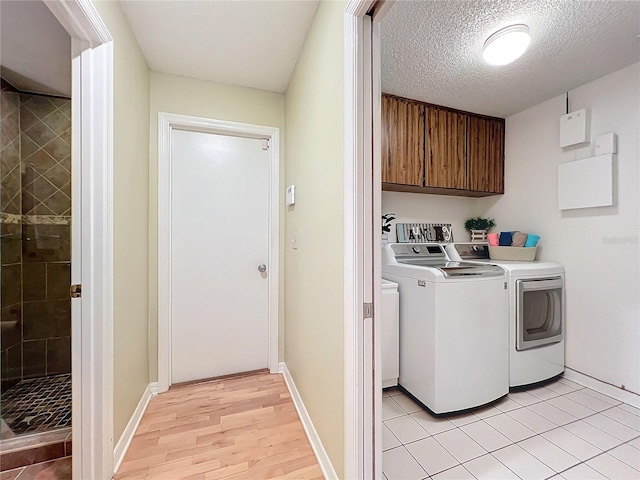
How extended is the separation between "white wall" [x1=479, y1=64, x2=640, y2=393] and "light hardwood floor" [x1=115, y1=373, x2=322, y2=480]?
91.6 inches

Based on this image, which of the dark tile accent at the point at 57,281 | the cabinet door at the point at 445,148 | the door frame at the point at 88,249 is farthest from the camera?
the cabinet door at the point at 445,148

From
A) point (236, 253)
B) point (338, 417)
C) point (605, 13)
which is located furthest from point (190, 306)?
point (605, 13)

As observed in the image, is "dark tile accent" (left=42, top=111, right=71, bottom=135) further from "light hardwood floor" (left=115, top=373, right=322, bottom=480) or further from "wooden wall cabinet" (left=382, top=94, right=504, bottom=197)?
"wooden wall cabinet" (left=382, top=94, right=504, bottom=197)

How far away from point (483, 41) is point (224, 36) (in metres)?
1.59

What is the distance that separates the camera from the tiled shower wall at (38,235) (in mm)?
1877

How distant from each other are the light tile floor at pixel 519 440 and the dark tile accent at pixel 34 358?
247cm

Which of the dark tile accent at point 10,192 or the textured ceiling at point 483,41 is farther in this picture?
the dark tile accent at point 10,192

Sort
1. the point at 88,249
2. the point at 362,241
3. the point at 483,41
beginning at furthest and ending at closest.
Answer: the point at 483,41 → the point at 88,249 → the point at 362,241

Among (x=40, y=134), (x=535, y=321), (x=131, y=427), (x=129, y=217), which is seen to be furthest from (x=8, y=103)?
(x=535, y=321)

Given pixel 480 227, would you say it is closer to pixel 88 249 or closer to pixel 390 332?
pixel 390 332

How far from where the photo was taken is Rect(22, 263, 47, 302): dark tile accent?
1.95 metres

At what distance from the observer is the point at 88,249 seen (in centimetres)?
117

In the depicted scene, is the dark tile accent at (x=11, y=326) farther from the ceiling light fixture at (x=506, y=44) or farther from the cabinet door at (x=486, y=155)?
the cabinet door at (x=486, y=155)

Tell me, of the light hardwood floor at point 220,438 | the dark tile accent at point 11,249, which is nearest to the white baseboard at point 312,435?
the light hardwood floor at point 220,438
